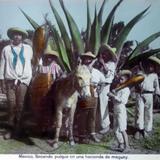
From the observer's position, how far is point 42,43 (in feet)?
Answer: 4.29

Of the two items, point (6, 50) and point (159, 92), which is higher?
point (6, 50)

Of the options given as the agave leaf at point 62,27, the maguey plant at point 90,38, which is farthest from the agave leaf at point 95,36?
the agave leaf at point 62,27

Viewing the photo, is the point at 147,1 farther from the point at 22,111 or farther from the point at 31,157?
the point at 31,157

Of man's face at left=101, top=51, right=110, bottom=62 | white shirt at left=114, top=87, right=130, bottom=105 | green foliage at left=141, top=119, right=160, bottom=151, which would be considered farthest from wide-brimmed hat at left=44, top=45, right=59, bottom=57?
green foliage at left=141, top=119, right=160, bottom=151

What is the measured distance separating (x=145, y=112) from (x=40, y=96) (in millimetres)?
455

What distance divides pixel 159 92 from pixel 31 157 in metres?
0.61

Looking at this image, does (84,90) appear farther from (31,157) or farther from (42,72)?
(31,157)

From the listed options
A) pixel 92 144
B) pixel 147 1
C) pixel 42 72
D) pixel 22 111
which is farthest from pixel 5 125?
pixel 147 1

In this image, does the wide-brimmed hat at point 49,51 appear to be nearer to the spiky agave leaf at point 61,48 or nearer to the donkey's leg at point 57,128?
the spiky agave leaf at point 61,48

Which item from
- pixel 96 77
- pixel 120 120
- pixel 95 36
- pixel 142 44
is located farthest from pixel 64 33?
pixel 120 120

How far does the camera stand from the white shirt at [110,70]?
1.31 m

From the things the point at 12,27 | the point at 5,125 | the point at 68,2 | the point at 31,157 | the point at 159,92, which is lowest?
the point at 31,157

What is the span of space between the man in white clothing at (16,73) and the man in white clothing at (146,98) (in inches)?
19.1


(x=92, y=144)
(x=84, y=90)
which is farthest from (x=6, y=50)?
(x=92, y=144)
